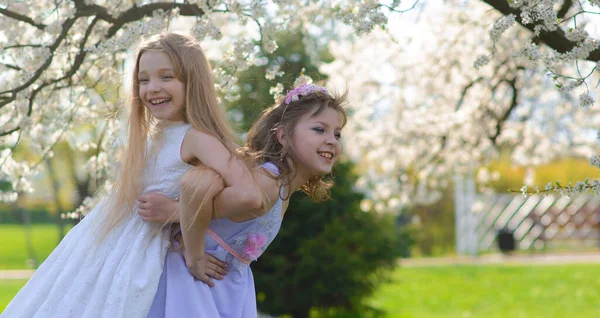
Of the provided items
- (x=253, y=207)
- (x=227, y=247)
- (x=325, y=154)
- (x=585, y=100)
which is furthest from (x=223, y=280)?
(x=585, y=100)

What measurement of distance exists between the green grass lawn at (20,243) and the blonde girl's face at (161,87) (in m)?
13.3

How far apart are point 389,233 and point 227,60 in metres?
3.81

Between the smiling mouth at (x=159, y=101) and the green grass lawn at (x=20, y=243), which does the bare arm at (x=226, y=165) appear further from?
the green grass lawn at (x=20, y=243)

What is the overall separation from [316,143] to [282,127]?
15 centimetres

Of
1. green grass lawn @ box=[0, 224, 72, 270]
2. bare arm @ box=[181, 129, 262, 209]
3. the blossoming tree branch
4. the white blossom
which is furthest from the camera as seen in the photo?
green grass lawn @ box=[0, 224, 72, 270]

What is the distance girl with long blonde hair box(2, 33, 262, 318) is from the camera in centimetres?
209

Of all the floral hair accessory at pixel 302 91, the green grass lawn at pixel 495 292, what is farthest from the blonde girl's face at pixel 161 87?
the green grass lawn at pixel 495 292

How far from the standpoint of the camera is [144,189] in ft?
7.42

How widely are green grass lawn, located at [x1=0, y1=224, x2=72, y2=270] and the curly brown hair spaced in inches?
518

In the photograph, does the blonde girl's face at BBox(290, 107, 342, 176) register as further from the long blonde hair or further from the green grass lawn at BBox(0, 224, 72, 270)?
the green grass lawn at BBox(0, 224, 72, 270)

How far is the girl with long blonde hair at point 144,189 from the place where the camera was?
2088 mm

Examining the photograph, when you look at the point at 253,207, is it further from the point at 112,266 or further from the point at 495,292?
the point at 495,292

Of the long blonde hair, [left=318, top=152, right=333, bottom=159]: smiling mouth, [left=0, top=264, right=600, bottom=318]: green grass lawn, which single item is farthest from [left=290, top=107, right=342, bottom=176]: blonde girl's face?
[left=0, top=264, right=600, bottom=318]: green grass lawn

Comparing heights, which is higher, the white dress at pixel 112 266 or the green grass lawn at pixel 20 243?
the white dress at pixel 112 266
